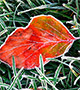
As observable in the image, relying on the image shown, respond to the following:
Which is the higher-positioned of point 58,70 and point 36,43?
point 36,43

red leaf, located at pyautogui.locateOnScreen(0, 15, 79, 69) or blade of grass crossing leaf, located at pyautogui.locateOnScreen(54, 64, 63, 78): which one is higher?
red leaf, located at pyautogui.locateOnScreen(0, 15, 79, 69)

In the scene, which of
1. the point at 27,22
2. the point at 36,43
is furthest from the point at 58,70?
the point at 27,22

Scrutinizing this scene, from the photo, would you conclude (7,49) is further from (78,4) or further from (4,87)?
(78,4)

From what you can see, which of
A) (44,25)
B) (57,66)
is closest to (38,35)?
(44,25)

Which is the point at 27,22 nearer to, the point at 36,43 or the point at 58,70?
Answer: the point at 36,43
